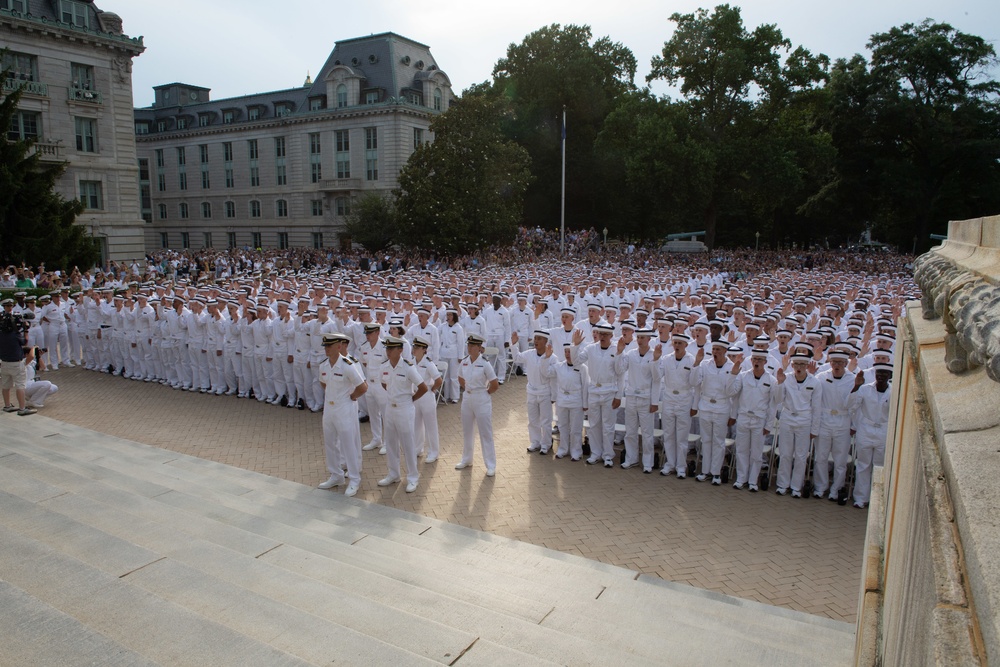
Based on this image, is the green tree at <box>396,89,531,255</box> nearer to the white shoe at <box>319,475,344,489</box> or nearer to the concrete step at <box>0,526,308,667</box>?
the white shoe at <box>319,475,344,489</box>

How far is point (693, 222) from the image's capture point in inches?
2501

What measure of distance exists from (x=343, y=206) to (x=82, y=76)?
22964 millimetres

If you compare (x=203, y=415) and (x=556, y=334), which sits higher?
(x=556, y=334)

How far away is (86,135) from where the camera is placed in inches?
1674

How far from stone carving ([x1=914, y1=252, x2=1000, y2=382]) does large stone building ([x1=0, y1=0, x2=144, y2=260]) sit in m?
44.4

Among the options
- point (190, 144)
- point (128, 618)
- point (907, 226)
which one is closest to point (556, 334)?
point (128, 618)

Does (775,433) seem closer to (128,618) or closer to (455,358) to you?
(455,358)

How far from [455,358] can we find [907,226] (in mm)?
50576

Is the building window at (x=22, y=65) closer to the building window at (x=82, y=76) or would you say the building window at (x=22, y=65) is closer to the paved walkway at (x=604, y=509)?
Result: the building window at (x=82, y=76)

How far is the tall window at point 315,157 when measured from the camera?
61.5 m

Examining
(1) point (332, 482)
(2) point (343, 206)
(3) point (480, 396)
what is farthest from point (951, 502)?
(2) point (343, 206)

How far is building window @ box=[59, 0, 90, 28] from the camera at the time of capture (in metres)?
41.4

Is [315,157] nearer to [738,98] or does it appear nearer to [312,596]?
[738,98]

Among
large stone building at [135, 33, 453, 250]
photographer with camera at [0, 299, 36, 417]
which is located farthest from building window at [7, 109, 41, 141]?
Answer: photographer with camera at [0, 299, 36, 417]
